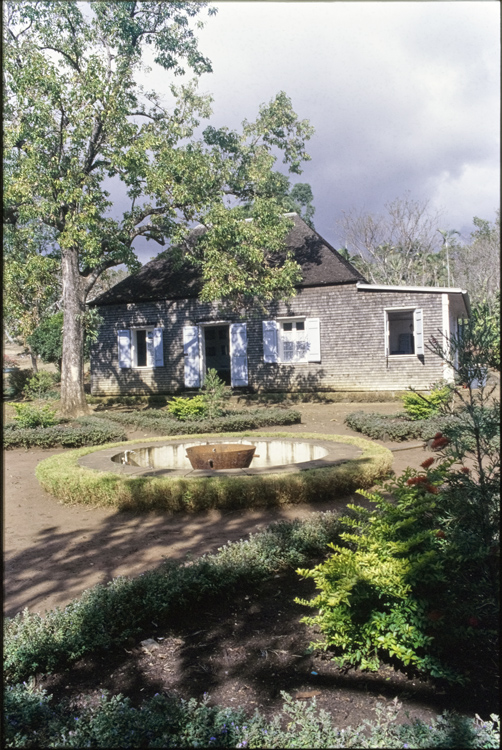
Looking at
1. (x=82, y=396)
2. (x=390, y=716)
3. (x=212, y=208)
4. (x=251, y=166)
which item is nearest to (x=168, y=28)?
(x=251, y=166)

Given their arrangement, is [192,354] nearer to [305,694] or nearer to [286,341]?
[286,341]

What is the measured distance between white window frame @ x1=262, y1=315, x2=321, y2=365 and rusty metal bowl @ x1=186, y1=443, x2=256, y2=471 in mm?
10527

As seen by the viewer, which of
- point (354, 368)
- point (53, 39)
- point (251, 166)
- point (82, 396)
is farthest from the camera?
point (354, 368)

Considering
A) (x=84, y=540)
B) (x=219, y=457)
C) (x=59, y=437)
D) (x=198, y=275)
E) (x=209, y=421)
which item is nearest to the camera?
(x=84, y=540)

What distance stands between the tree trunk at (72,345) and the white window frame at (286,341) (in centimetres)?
641

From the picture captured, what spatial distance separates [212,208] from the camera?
14.7 metres

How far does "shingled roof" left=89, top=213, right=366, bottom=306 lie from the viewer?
18.5 metres

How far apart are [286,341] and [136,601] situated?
15958 millimetres

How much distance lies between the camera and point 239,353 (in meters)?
19.5

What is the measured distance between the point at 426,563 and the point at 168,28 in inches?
668

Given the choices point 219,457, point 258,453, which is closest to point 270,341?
point 258,453

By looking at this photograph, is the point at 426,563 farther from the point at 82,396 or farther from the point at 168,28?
the point at 168,28

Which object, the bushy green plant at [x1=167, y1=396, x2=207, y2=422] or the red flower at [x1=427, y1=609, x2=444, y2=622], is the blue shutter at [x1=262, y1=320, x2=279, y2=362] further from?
the red flower at [x1=427, y1=609, x2=444, y2=622]

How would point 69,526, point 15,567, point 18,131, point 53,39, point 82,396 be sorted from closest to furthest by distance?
point 15,567 < point 69,526 < point 18,131 < point 53,39 < point 82,396
